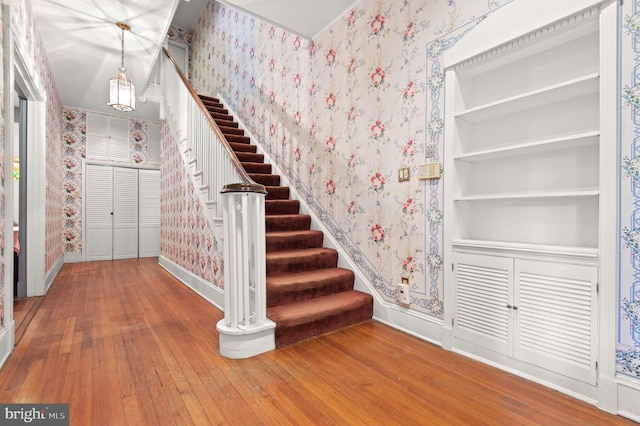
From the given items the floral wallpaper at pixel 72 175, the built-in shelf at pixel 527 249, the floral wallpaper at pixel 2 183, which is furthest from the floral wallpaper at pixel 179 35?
the built-in shelf at pixel 527 249

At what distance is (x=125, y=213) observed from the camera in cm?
642

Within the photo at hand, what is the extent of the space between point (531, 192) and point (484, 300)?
2.40 ft

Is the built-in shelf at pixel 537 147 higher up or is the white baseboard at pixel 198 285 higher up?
the built-in shelf at pixel 537 147

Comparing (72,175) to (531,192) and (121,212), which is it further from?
(531,192)

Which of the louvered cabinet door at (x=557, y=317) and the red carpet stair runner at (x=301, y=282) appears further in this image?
the red carpet stair runner at (x=301, y=282)

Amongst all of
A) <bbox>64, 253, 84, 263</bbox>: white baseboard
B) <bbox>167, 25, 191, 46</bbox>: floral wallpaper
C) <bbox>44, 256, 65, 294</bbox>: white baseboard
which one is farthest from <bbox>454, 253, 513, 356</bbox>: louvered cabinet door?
<bbox>167, 25, 191, 46</bbox>: floral wallpaper

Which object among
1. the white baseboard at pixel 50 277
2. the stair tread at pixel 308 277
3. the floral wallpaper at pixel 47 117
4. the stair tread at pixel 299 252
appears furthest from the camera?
the white baseboard at pixel 50 277

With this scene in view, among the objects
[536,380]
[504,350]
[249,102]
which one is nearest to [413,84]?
[504,350]

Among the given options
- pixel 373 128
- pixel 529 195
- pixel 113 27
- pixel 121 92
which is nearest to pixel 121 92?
pixel 121 92

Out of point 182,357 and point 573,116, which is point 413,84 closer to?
point 573,116

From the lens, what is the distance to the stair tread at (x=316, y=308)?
2.27 meters

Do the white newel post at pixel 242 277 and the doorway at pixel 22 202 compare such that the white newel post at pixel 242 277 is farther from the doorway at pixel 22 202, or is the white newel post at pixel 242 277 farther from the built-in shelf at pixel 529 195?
the doorway at pixel 22 202

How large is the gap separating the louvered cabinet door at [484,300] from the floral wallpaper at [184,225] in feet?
6.97

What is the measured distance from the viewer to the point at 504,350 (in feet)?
6.34
